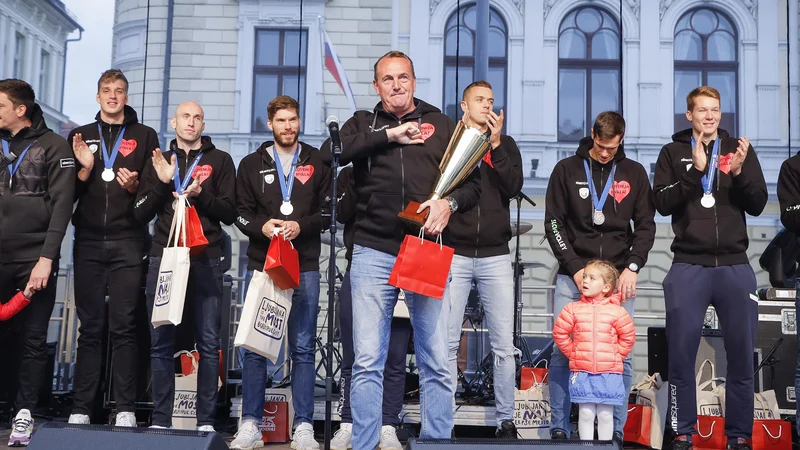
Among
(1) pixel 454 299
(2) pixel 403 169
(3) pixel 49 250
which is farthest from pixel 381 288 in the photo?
(3) pixel 49 250

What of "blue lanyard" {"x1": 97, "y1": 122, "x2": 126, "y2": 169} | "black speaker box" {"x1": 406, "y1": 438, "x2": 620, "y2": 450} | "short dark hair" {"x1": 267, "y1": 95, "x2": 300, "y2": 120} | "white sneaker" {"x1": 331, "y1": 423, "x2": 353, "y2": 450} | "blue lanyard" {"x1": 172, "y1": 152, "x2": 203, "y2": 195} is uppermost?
"short dark hair" {"x1": 267, "y1": 95, "x2": 300, "y2": 120}

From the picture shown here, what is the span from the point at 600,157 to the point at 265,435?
7.54 ft

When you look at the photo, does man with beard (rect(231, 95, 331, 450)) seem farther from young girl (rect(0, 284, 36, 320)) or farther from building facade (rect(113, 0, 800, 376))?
building facade (rect(113, 0, 800, 376))

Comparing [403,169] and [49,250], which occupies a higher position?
[403,169]

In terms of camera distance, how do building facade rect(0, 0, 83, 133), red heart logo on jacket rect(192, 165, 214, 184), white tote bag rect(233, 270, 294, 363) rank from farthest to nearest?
building facade rect(0, 0, 83, 133) < red heart logo on jacket rect(192, 165, 214, 184) < white tote bag rect(233, 270, 294, 363)

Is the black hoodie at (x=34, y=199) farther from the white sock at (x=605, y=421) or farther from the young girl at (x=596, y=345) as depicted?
the white sock at (x=605, y=421)

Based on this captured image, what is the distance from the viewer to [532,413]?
4.61m

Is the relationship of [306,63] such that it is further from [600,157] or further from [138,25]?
[600,157]

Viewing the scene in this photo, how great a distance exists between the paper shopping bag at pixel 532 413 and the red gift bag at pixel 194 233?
182 centimetres

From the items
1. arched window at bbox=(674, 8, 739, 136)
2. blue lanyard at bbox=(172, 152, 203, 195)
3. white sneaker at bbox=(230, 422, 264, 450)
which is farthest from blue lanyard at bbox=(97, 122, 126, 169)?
arched window at bbox=(674, 8, 739, 136)

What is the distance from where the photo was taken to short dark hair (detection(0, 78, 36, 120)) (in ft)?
14.5

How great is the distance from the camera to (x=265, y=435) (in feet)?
15.2

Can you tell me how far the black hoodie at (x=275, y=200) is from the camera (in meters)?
4.41

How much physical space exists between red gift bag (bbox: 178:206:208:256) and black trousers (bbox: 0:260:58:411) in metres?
0.79
